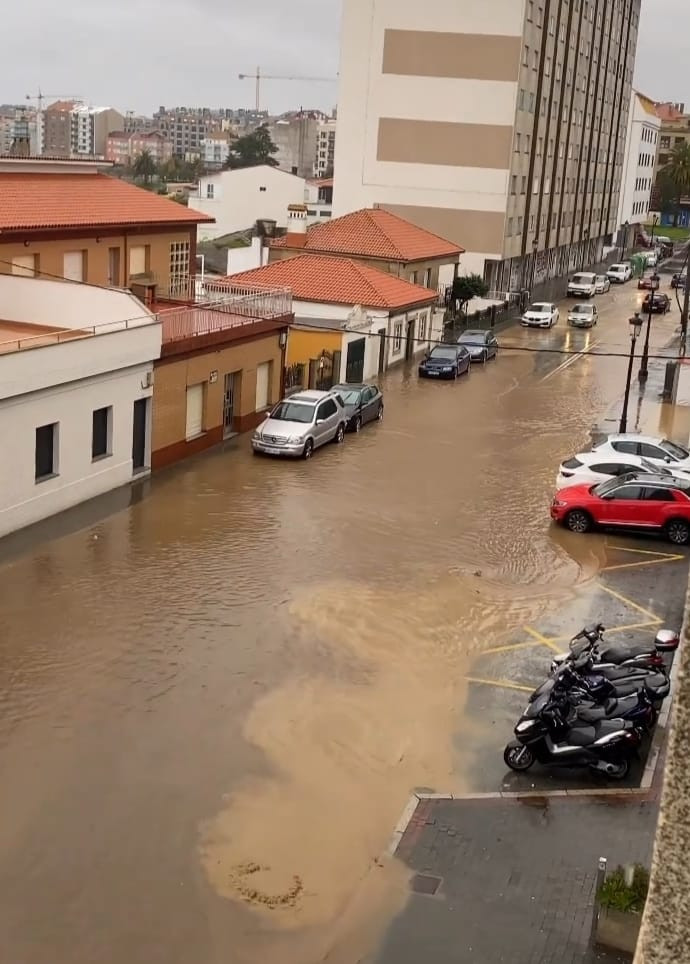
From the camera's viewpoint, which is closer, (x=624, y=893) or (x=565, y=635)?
(x=624, y=893)

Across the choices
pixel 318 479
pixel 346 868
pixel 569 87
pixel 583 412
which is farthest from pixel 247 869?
pixel 569 87

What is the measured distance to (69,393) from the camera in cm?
2175

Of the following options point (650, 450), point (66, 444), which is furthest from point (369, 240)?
point (66, 444)

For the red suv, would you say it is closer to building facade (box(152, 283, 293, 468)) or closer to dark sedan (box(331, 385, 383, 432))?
dark sedan (box(331, 385, 383, 432))

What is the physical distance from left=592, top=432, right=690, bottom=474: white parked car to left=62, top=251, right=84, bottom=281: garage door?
47.0ft

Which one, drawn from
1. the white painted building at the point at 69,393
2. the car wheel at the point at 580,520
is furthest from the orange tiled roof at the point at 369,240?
the car wheel at the point at 580,520

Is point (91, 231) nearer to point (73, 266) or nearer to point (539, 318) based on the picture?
point (73, 266)

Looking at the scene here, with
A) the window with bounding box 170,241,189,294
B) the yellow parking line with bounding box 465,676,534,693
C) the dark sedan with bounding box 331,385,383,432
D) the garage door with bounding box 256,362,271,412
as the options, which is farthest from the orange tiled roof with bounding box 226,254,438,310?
the yellow parking line with bounding box 465,676,534,693

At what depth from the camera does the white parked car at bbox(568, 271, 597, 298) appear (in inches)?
2781

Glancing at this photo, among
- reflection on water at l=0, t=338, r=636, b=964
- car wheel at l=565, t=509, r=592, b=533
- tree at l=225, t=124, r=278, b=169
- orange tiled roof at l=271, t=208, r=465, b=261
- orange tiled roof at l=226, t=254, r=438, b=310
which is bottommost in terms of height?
reflection on water at l=0, t=338, r=636, b=964

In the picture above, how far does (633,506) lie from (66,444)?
11768mm

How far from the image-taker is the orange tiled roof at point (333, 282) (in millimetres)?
38719

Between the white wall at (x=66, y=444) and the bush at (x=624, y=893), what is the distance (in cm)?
1392

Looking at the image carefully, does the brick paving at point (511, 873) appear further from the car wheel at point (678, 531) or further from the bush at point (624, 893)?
the car wheel at point (678, 531)
